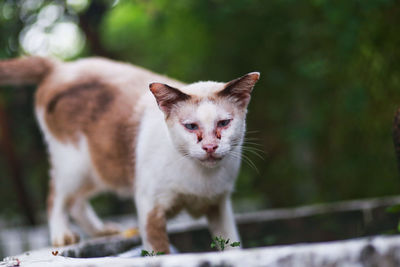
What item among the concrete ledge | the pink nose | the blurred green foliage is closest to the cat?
the pink nose

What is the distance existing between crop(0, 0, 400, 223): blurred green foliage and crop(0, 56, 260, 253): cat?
1.38 meters

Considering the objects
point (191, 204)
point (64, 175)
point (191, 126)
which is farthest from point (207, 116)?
point (64, 175)

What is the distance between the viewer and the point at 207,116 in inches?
82.3

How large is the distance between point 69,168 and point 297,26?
9.10ft

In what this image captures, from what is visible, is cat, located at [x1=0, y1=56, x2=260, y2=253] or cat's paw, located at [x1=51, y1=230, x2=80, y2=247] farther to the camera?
cat's paw, located at [x1=51, y1=230, x2=80, y2=247]

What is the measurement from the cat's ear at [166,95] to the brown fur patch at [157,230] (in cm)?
60

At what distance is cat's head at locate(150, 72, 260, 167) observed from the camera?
6.82 feet

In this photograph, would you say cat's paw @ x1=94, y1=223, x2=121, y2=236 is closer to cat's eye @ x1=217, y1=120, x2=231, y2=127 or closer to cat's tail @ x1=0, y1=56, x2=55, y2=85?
cat's tail @ x1=0, y1=56, x2=55, y2=85

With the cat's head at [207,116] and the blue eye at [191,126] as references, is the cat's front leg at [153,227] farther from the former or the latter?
the blue eye at [191,126]

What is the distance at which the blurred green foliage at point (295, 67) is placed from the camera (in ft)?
13.5

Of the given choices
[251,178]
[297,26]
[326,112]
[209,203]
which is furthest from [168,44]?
[209,203]

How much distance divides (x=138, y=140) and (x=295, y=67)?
2.87m

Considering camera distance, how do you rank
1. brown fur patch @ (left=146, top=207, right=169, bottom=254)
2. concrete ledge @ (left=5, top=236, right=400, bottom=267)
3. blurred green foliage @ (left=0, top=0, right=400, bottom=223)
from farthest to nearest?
1. blurred green foliage @ (left=0, top=0, right=400, bottom=223)
2. brown fur patch @ (left=146, top=207, right=169, bottom=254)
3. concrete ledge @ (left=5, top=236, right=400, bottom=267)

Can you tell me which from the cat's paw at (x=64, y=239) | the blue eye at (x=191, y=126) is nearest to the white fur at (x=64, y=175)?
the cat's paw at (x=64, y=239)
